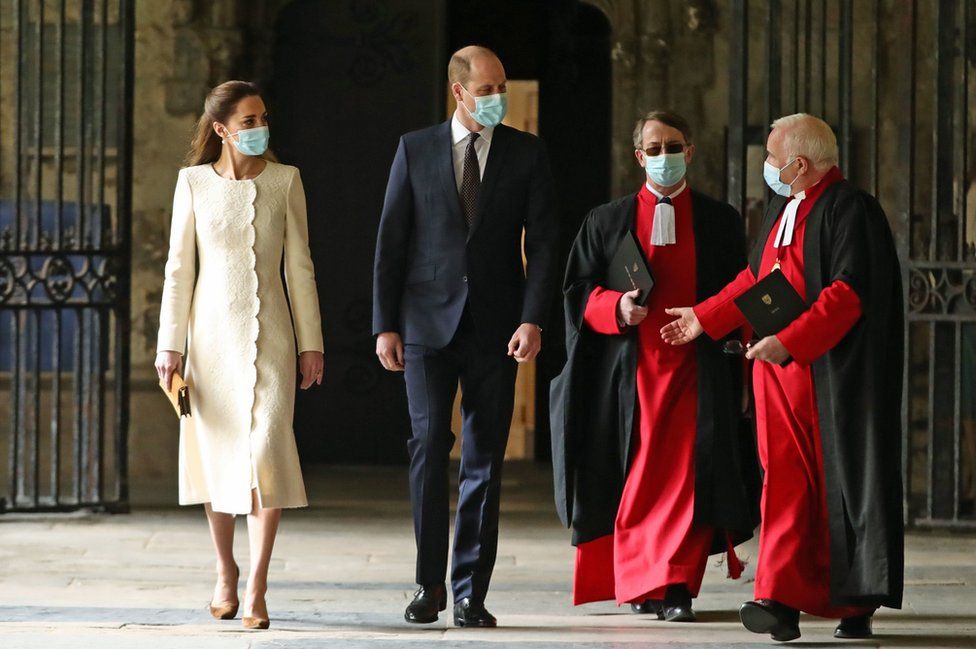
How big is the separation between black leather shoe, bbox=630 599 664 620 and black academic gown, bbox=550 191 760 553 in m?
0.24

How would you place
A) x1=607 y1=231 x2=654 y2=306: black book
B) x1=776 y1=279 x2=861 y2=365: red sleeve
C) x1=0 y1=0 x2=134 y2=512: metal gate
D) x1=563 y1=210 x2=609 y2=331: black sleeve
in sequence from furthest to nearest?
x1=0 y1=0 x2=134 y2=512: metal gate, x1=563 y1=210 x2=609 y2=331: black sleeve, x1=607 y1=231 x2=654 y2=306: black book, x1=776 y1=279 x2=861 y2=365: red sleeve

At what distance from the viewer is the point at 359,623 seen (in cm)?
478

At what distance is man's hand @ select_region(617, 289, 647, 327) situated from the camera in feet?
15.6

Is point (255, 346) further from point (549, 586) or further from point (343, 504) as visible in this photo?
point (343, 504)

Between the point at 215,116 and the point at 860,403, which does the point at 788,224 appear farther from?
the point at 215,116

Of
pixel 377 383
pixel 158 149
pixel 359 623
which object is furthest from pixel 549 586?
pixel 158 149

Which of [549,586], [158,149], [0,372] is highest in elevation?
[158,149]

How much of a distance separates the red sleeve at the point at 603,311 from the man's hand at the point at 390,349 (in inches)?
23.6

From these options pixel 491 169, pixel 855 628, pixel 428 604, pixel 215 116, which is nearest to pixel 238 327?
pixel 215 116

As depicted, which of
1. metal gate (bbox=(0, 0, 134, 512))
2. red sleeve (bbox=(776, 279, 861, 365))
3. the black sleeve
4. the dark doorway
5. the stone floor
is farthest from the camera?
the dark doorway

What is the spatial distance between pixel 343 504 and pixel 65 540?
5.21 ft

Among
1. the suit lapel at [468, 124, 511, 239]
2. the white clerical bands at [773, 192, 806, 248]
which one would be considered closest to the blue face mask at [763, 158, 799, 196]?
the white clerical bands at [773, 192, 806, 248]

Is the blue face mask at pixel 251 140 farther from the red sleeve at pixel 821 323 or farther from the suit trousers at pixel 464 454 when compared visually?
the red sleeve at pixel 821 323

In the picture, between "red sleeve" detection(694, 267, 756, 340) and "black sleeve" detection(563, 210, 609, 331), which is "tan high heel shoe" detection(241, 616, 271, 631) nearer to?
"black sleeve" detection(563, 210, 609, 331)
